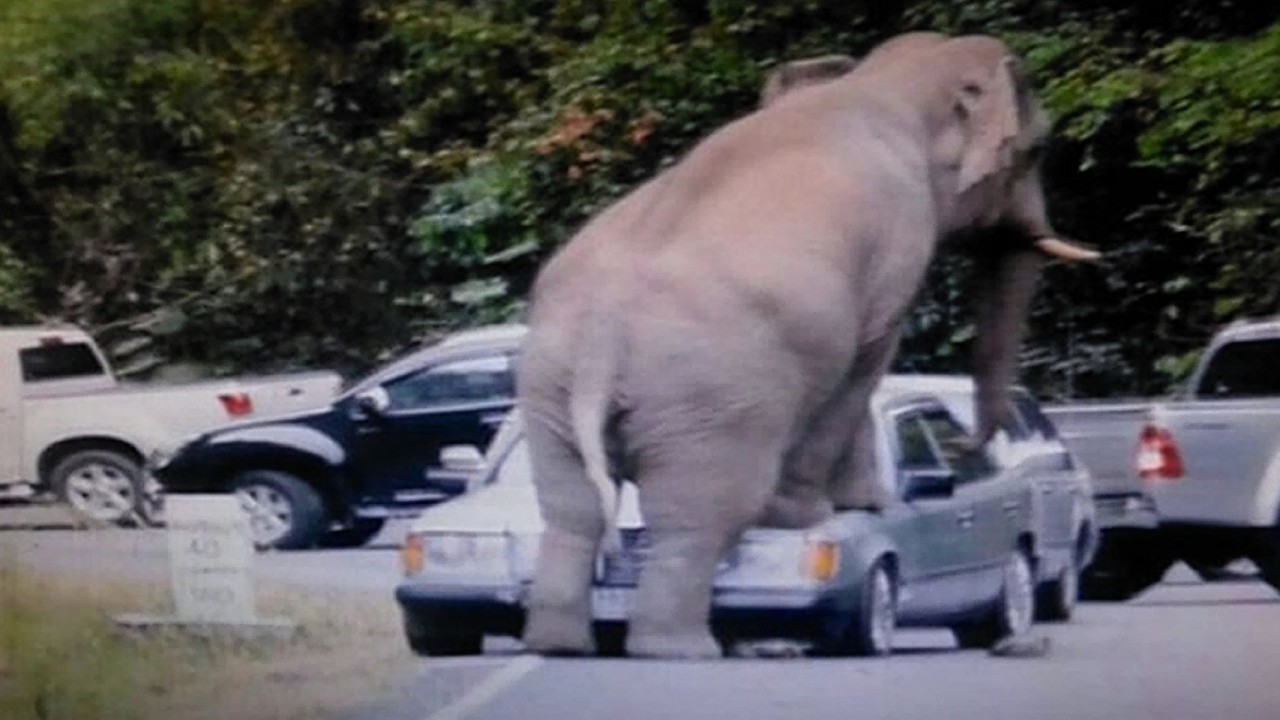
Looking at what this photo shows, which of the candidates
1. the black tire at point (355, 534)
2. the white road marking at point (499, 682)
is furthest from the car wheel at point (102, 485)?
the white road marking at point (499, 682)

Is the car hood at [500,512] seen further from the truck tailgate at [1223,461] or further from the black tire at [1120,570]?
the truck tailgate at [1223,461]

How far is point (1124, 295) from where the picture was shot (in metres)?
5.30

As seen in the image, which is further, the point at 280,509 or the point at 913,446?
the point at 280,509

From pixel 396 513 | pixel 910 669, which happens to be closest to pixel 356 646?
pixel 396 513

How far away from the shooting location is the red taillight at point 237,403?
5.49 m

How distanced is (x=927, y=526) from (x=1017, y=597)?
16 cm

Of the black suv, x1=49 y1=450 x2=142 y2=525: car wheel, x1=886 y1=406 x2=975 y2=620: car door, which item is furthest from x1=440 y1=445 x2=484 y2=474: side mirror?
x1=886 y1=406 x2=975 y2=620: car door

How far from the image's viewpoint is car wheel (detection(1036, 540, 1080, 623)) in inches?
209

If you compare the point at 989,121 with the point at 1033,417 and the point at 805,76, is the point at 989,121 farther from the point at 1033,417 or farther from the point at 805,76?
the point at 1033,417

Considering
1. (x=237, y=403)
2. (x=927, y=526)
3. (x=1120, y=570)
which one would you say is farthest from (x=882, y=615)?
(x=237, y=403)

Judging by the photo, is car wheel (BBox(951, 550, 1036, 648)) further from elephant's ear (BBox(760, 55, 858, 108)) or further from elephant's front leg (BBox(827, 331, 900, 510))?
elephant's ear (BBox(760, 55, 858, 108))

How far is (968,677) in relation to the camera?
17.3 ft

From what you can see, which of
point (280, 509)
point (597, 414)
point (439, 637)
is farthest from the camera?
point (280, 509)

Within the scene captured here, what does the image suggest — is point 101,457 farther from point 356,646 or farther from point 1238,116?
point 1238,116
